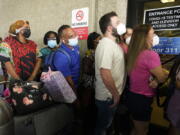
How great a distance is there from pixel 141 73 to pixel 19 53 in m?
1.59

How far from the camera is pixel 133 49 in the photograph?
1.74m

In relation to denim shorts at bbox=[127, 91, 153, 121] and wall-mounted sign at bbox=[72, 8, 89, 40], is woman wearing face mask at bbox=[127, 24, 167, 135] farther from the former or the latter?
wall-mounted sign at bbox=[72, 8, 89, 40]

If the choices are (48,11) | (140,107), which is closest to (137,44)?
(140,107)

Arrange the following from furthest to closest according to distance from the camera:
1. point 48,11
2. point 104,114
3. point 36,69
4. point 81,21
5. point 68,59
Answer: point 48,11 → point 81,21 → point 36,69 → point 68,59 → point 104,114

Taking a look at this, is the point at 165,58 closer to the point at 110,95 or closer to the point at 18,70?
the point at 110,95

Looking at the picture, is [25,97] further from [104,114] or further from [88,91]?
[88,91]

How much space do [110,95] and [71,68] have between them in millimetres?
632

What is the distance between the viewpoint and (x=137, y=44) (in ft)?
5.63

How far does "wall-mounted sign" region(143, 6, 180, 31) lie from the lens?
2.35m

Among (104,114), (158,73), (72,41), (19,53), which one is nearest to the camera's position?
(158,73)

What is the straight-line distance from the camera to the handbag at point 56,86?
1.77 m

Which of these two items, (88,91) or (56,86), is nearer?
(56,86)

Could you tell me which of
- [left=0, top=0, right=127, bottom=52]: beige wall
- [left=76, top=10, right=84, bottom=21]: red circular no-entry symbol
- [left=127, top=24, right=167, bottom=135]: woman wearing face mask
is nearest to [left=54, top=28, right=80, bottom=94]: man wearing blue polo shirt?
[left=127, top=24, right=167, bottom=135]: woman wearing face mask

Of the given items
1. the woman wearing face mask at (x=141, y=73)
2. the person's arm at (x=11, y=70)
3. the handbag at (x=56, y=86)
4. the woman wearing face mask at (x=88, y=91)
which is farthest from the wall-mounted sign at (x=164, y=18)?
the person's arm at (x=11, y=70)
